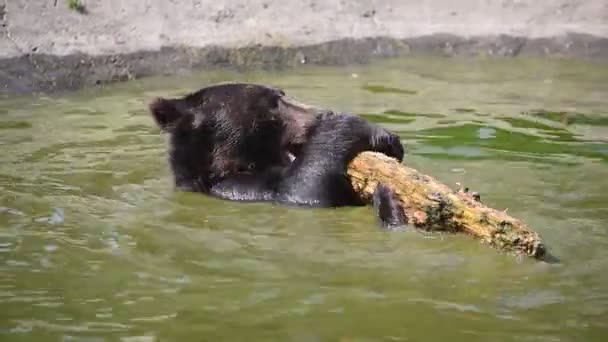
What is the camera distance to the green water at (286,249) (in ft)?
10.7

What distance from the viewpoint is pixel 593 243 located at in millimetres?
4160

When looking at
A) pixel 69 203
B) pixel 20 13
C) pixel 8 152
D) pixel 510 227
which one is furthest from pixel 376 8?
pixel 510 227

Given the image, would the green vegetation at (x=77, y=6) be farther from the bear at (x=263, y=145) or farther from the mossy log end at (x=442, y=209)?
the mossy log end at (x=442, y=209)

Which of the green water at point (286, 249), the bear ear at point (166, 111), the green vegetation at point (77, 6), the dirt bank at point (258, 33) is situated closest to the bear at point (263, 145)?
the bear ear at point (166, 111)

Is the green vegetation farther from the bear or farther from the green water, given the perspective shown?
the bear

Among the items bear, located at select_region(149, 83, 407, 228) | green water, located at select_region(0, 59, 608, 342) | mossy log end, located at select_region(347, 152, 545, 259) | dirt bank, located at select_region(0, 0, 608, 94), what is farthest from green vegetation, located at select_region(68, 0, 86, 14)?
A: mossy log end, located at select_region(347, 152, 545, 259)

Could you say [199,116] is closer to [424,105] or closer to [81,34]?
[424,105]

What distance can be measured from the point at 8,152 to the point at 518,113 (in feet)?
12.7

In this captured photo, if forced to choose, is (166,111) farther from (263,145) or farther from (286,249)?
(286,249)

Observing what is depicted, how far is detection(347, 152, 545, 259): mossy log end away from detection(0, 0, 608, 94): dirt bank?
4.59m

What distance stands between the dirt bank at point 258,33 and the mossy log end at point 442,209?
15.1 feet

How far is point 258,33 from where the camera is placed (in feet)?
32.1

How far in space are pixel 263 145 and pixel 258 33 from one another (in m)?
4.71

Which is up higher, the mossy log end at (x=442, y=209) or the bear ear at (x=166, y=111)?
the bear ear at (x=166, y=111)
